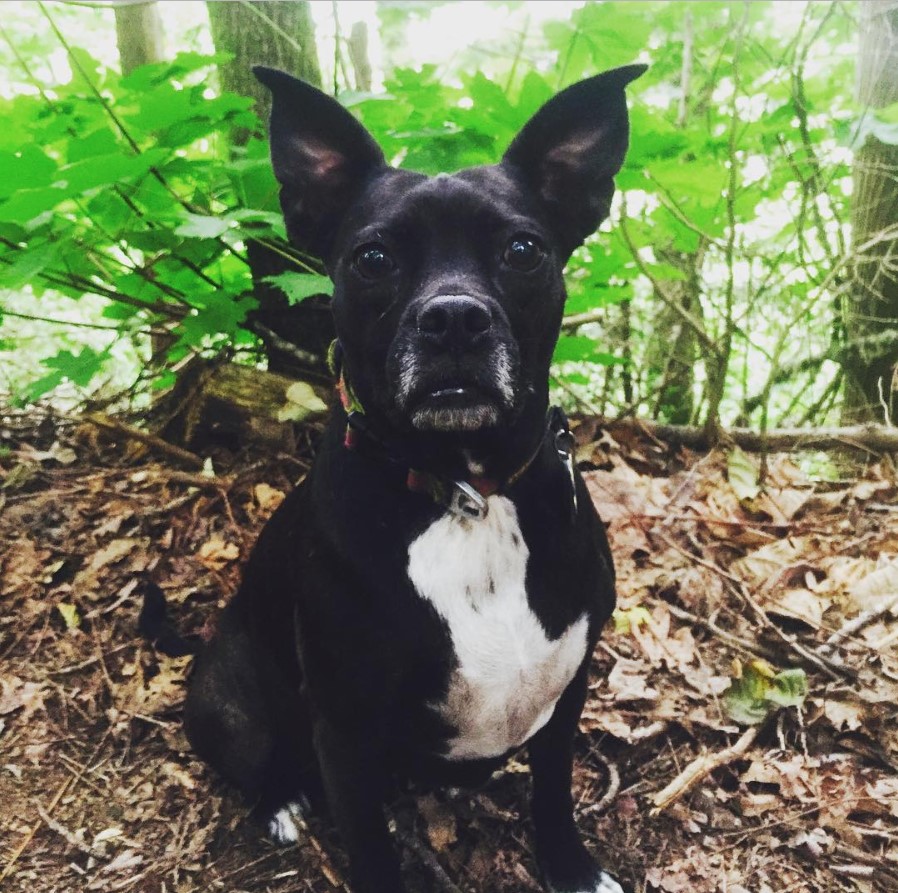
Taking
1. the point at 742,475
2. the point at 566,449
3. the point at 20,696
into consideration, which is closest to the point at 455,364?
the point at 566,449

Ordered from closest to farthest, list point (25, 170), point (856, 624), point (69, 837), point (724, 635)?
point (25, 170) → point (69, 837) → point (856, 624) → point (724, 635)

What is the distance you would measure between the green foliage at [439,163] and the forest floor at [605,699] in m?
0.71

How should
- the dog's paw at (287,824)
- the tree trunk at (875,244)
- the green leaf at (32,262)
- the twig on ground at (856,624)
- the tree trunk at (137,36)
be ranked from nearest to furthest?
the green leaf at (32,262)
the dog's paw at (287,824)
the twig on ground at (856,624)
the tree trunk at (875,244)
the tree trunk at (137,36)

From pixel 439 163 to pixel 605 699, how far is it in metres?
2.08

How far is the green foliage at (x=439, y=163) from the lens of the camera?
95.4 inches

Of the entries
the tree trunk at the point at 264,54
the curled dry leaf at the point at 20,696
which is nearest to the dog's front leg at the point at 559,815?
the curled dry leaf at the point at 20,696

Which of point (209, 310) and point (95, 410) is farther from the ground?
point (209, 310)

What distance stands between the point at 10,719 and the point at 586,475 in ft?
9.05

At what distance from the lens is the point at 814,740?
2.61m

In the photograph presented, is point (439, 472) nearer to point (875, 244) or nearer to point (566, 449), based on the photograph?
point (566, 449)

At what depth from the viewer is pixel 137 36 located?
4.65 m

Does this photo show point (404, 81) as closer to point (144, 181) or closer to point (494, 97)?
point (494, 97)

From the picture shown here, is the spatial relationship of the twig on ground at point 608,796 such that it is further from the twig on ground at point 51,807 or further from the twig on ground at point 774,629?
the twig on ground at point 51,807

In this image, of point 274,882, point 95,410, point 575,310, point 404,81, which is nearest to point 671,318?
point 575,310
